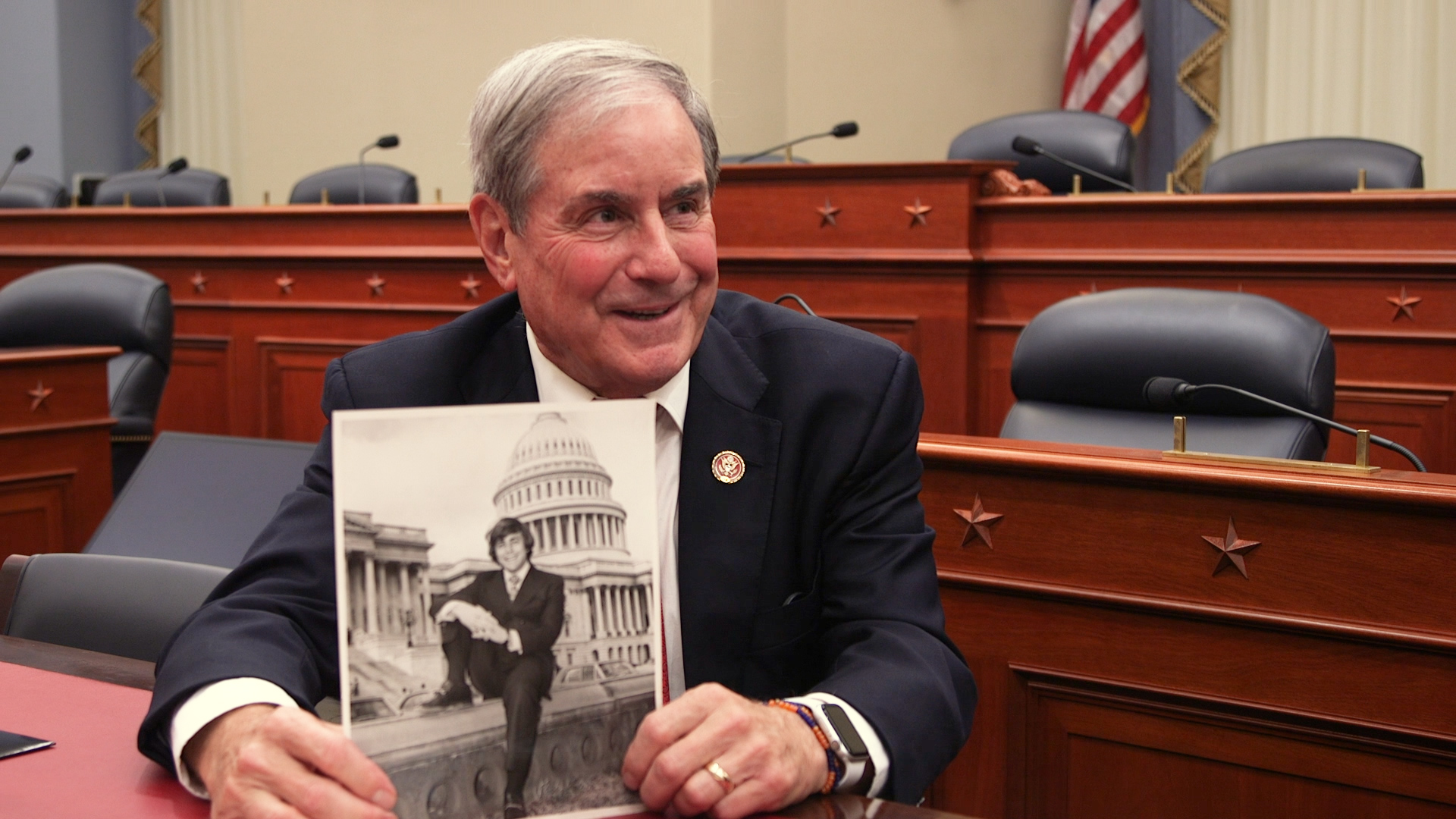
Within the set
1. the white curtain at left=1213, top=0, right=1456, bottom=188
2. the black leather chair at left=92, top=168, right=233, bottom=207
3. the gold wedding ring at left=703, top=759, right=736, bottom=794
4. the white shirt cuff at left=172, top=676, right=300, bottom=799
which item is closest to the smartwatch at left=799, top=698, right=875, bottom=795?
the gold wedding ring at left=703, top=759, right=736, bottom=794

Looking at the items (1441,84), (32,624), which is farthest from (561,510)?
(1441,84)

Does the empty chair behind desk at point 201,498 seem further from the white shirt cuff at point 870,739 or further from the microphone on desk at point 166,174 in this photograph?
the microphone on desk at point 166,174

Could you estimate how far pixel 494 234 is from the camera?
120 cm

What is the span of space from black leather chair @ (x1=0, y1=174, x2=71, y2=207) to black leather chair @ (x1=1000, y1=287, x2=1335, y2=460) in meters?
5.87

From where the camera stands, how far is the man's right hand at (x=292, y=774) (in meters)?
0.75

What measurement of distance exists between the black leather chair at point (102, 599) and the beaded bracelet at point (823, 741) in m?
0.73

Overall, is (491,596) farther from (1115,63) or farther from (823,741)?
(1115,63)

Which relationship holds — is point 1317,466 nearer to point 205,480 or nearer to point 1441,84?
point 205,480

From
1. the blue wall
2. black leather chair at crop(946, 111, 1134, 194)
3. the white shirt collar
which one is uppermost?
the blue wall

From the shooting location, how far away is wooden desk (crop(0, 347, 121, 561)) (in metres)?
3.15

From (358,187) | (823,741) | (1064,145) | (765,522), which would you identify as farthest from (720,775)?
(358,187)

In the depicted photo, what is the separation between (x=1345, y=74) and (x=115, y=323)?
199 inches

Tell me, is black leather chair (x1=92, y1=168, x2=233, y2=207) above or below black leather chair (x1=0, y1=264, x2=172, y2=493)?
above

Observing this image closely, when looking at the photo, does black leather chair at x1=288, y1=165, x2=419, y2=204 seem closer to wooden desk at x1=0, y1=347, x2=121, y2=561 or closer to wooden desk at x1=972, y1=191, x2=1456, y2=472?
wooden desk at x1=0, y1=347, x2=121, y2=561
